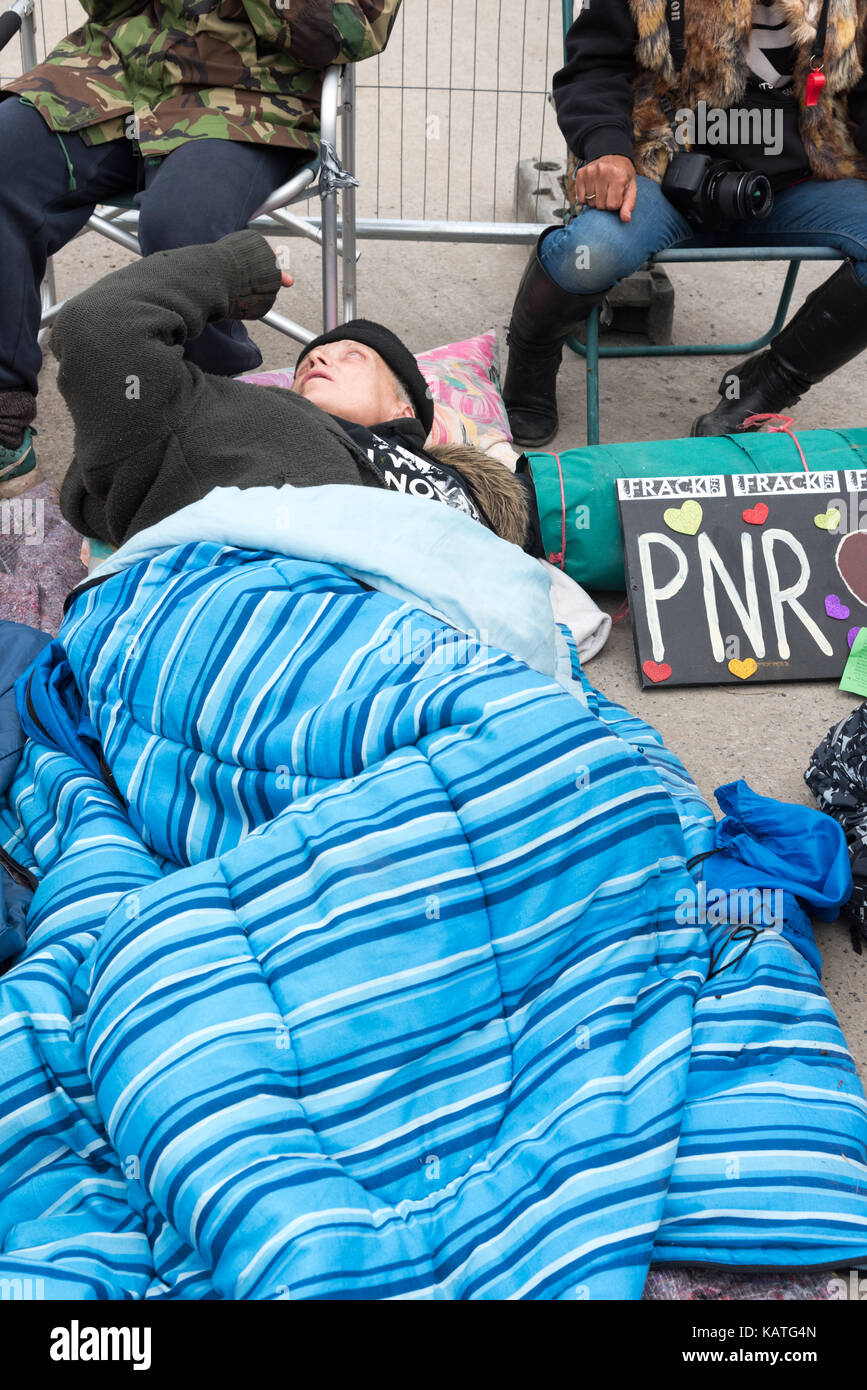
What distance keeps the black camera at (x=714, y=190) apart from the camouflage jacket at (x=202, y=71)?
74 cm

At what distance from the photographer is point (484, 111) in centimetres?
489

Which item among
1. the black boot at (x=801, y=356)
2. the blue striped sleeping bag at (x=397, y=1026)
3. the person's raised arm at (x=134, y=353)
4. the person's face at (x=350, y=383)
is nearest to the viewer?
the blue striped sleeping bag at (x=397, y=1026)

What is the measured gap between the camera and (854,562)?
256 centimetres

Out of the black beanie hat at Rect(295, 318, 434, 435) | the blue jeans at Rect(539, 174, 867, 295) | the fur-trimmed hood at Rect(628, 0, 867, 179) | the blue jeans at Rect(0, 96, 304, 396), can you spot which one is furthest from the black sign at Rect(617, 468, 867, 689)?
the blue jeans at Rect(0, 96, 304, 396)

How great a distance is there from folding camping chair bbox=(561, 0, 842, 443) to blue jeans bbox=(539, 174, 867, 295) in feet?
0.13

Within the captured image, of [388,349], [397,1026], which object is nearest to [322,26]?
[388,349]

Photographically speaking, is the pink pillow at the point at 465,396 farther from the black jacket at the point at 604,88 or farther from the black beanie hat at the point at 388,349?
the black jacket at the point at 604,88

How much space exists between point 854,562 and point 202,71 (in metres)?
1.76

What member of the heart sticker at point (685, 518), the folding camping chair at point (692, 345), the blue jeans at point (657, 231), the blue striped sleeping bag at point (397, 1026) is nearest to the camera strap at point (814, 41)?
the blue jeans at point (657, 231)

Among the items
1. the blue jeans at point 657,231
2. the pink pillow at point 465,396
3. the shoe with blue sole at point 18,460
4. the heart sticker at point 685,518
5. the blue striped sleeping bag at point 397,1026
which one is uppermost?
the blue jeans at point 657,231

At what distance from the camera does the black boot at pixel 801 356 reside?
292cm
